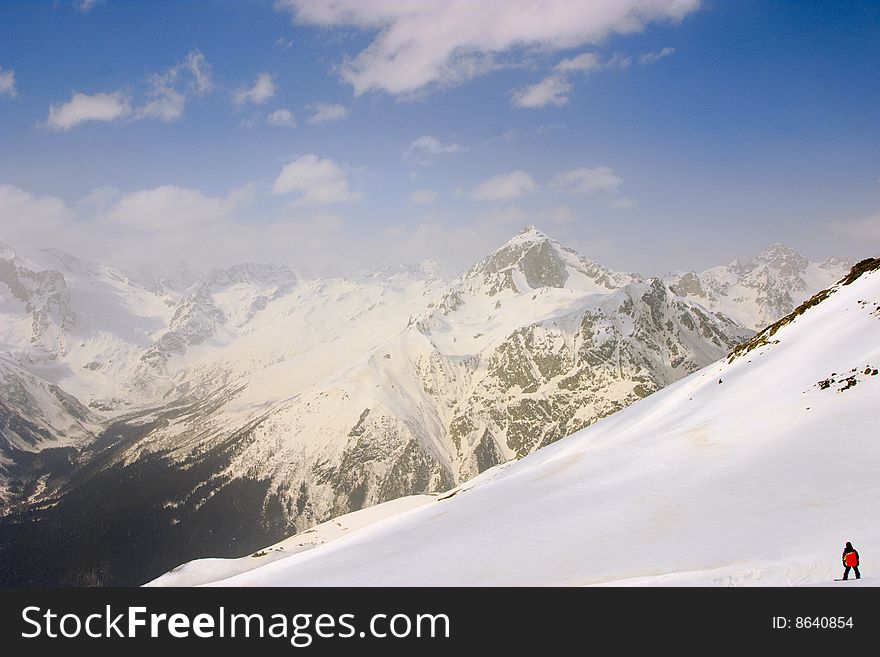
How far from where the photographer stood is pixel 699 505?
20250 mm

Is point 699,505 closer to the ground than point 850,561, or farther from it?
farther from it

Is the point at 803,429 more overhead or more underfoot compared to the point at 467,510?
more overhead

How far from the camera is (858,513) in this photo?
16578 mm

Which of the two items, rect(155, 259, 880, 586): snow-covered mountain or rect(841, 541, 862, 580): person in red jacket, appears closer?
rect(841, 541, 862, 580): person in red jacket

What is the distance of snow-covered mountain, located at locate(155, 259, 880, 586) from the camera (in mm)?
16156

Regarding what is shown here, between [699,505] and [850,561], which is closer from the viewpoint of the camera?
[850,561]

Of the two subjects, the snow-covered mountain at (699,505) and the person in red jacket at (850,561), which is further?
the snow-covered mountain at (699,505)

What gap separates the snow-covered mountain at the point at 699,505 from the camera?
16.2m

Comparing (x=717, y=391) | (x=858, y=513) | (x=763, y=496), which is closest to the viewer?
(x=858, y=513)
